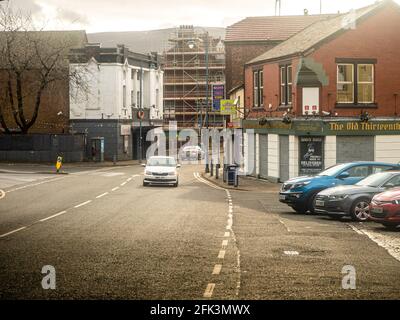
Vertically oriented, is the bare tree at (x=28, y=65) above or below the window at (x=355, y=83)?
above

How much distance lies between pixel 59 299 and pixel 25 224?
1098cm

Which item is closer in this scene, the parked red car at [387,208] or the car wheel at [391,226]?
the parked red car at [387,208]

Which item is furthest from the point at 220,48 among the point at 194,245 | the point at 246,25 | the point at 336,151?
the point at 194,245

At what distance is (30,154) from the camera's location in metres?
65.8

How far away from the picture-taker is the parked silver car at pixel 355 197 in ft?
73.3

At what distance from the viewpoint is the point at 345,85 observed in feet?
129

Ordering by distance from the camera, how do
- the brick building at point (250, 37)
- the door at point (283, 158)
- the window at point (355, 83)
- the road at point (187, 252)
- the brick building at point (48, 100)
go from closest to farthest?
1. the road at point (187, 252)
2. the window at point (355, 83)
3. the door at point (283, 158)
4. the brick building at point (250, 37)
5. the brick building at point (48, 100)

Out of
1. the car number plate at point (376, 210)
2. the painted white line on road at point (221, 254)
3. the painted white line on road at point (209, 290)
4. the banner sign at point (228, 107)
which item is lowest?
the painted white line on road at point (221, 254)

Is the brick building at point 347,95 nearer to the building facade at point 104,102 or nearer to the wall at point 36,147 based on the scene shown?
the wall at point 36,147

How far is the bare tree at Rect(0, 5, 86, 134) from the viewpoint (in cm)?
6488

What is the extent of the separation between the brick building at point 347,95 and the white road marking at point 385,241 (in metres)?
18.5

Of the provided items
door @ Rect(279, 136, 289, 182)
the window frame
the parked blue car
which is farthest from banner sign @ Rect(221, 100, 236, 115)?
the parked blue car

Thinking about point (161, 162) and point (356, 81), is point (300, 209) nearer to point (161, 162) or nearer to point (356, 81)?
point (356, 81)

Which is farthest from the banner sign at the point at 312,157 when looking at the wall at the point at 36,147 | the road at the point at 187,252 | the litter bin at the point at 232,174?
the wall at the point at 36,147
